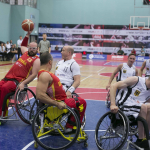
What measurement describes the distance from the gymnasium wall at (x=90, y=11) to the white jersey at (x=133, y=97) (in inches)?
920

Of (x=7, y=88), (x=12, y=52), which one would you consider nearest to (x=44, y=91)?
(x=7, y=88)

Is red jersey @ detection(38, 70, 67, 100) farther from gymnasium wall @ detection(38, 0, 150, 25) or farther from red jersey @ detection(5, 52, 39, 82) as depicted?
gymnasium wall @ detection(38, 0, 150, 25)

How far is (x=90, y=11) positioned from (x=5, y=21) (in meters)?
8.55

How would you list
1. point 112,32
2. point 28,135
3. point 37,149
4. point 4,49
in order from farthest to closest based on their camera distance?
point 112,32
point 4,49
point 28,135
point 37,149

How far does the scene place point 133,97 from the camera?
3381mm

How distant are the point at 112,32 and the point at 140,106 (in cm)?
2373

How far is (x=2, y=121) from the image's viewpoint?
14.4 ft

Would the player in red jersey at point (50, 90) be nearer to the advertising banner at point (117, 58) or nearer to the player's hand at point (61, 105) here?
the player's hand at point (61, 105)

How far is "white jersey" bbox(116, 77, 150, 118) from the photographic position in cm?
329

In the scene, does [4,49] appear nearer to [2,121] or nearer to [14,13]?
[14,13]

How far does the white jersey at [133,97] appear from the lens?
10.8ft

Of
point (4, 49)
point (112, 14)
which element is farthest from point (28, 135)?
point (112, 14)

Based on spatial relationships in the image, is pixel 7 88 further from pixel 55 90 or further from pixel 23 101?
pixel 55 90

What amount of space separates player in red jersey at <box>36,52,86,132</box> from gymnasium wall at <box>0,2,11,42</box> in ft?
68.0
